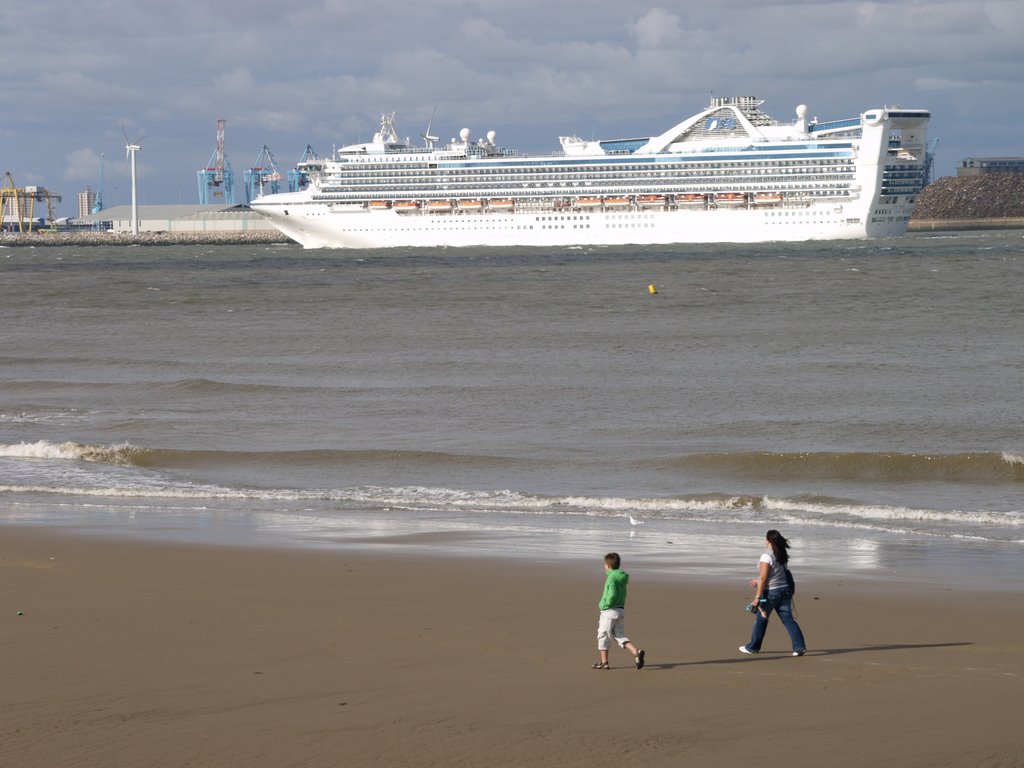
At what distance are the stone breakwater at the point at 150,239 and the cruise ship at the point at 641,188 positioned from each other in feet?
114

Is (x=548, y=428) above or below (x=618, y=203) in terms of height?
below

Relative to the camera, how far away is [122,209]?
172m

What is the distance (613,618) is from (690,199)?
91456 mm

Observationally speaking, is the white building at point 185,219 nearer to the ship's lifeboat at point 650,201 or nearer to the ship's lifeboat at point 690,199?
the ship's lifeboat at point 650,201

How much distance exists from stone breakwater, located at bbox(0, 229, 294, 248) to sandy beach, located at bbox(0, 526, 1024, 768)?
Answer: 126m

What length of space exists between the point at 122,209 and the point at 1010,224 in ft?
360

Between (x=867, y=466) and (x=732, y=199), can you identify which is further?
(x=732, y=199)

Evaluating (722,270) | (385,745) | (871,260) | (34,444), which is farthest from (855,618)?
(871,260)

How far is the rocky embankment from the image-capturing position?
170625 millimetres

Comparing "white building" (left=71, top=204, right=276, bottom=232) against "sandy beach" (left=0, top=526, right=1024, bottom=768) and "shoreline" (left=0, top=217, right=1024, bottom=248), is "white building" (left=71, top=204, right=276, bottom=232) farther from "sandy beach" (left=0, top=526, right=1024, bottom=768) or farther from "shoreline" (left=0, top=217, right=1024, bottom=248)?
"sandy beach" (left=0, top=526, right=1024, bottom=768)

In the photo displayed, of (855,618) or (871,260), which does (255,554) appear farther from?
(871,260)

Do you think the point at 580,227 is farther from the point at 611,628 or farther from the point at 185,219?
the point at 611,628

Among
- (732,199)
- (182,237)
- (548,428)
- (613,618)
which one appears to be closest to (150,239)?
(182,237)

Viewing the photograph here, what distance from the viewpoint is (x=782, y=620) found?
7574 mm
